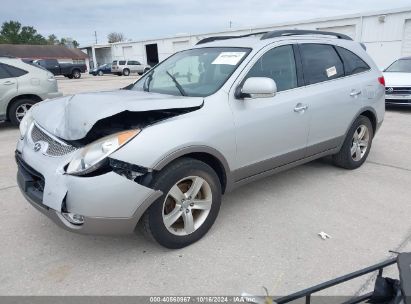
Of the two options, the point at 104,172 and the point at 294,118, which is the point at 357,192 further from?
the point at 104,172

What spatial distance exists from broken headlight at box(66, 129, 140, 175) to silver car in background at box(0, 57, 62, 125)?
6.28 meters

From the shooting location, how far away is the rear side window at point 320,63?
4.15 meters

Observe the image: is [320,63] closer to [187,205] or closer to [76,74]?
[187,205]

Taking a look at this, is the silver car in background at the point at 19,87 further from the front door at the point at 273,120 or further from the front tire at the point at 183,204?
the front tire at the point at 183,204

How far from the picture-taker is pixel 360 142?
507 cm

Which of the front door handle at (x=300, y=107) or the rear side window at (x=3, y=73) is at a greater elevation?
the rear side window at (x=3, y=73)

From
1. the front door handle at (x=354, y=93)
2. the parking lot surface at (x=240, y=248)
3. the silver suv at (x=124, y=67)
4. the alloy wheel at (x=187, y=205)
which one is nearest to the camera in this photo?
the parking lot surface at (x=240, y=248)

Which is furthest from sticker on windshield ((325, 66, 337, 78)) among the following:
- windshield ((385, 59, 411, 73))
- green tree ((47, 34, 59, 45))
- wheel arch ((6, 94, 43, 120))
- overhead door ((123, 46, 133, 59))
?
green tree ((47, 34, 59, 45))

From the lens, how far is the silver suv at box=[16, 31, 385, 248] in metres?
2.64

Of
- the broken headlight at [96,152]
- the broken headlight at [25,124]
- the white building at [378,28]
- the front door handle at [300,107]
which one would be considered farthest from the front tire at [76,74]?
the broken headlight at [96,152]

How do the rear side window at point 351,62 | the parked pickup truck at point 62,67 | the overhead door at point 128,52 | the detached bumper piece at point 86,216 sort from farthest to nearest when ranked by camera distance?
the overhead door at point 128,52, the parked pickup truck at point 62,67, the rear side window at point 351,62, the detached bumper piece at point 86,216

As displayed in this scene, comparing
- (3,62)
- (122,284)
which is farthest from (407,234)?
(3,62)

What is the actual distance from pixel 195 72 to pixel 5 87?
5.76m

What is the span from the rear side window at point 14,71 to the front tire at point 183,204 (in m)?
6.71
